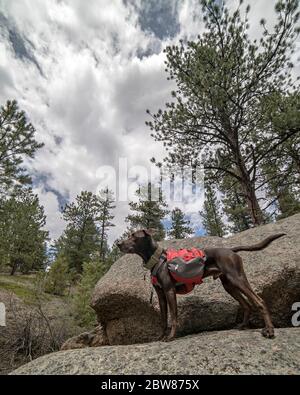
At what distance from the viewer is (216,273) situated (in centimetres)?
353

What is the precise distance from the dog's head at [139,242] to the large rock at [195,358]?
1317 mm

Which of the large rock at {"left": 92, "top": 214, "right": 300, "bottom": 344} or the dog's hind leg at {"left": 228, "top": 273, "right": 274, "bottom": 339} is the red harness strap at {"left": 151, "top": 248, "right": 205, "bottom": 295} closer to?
the dog's hind leg at {"left": 228, "top": 273, "right": 274, "bottom": 339}

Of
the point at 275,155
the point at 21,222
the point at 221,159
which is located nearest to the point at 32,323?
the point at 221,159

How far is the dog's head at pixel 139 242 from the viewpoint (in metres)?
3.72

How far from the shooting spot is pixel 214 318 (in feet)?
13.5

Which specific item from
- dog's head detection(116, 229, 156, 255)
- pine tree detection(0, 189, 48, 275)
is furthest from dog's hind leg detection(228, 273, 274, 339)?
pine tree detection(0, 189, 48, 275)

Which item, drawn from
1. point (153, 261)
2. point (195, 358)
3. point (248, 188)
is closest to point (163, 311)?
point (153, 261)

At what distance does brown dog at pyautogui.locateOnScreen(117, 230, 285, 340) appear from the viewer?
3.21m

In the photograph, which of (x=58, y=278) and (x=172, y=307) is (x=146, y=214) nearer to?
Answer: (x=58, y=278)

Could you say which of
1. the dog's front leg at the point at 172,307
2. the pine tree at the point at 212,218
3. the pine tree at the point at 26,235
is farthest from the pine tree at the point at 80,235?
the dog's front leg at the point at 172,307

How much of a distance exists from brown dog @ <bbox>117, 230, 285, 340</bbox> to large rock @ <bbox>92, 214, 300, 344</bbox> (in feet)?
1.96

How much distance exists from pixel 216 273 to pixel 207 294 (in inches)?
38.7
